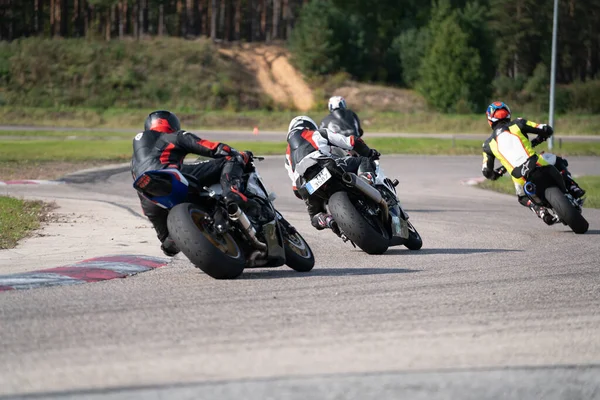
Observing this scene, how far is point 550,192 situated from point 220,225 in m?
6.36

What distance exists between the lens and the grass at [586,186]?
65.8ft

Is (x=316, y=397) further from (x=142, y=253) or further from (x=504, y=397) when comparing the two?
(x=142, y=253)

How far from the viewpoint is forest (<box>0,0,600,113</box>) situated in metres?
77.4

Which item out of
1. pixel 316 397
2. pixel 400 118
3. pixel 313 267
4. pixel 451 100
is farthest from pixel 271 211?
pixel 451 100

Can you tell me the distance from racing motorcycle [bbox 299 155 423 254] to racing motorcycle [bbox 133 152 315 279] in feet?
4.50

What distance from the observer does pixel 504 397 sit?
15.6 ft

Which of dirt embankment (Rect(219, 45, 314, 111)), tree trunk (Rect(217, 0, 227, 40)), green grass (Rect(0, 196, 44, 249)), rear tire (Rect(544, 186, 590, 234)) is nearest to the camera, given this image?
green grass (Rect(0, 196, 44, 249))

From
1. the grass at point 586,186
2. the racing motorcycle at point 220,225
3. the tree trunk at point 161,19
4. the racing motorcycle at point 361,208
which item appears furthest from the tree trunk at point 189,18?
the racing motorcycle at point 220,225

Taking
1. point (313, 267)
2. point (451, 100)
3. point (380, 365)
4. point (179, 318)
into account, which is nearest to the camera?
point (380, 365)

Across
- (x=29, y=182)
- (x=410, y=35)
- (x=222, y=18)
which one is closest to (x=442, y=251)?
(x=29, y=182)

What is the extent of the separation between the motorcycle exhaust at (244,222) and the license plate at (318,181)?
82.5 inches

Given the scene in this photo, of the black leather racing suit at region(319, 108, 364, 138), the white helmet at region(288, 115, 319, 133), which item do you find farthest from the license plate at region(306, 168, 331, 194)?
the black leather racing suit at region(319, 108, 364, 138)

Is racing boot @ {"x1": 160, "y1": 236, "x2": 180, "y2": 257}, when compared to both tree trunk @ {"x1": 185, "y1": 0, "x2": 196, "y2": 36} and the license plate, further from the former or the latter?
tree trunk @ {"x1": 185, "y1": 0, "x2": 196, "y2": 36}

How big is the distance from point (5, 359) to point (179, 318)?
141 cm
